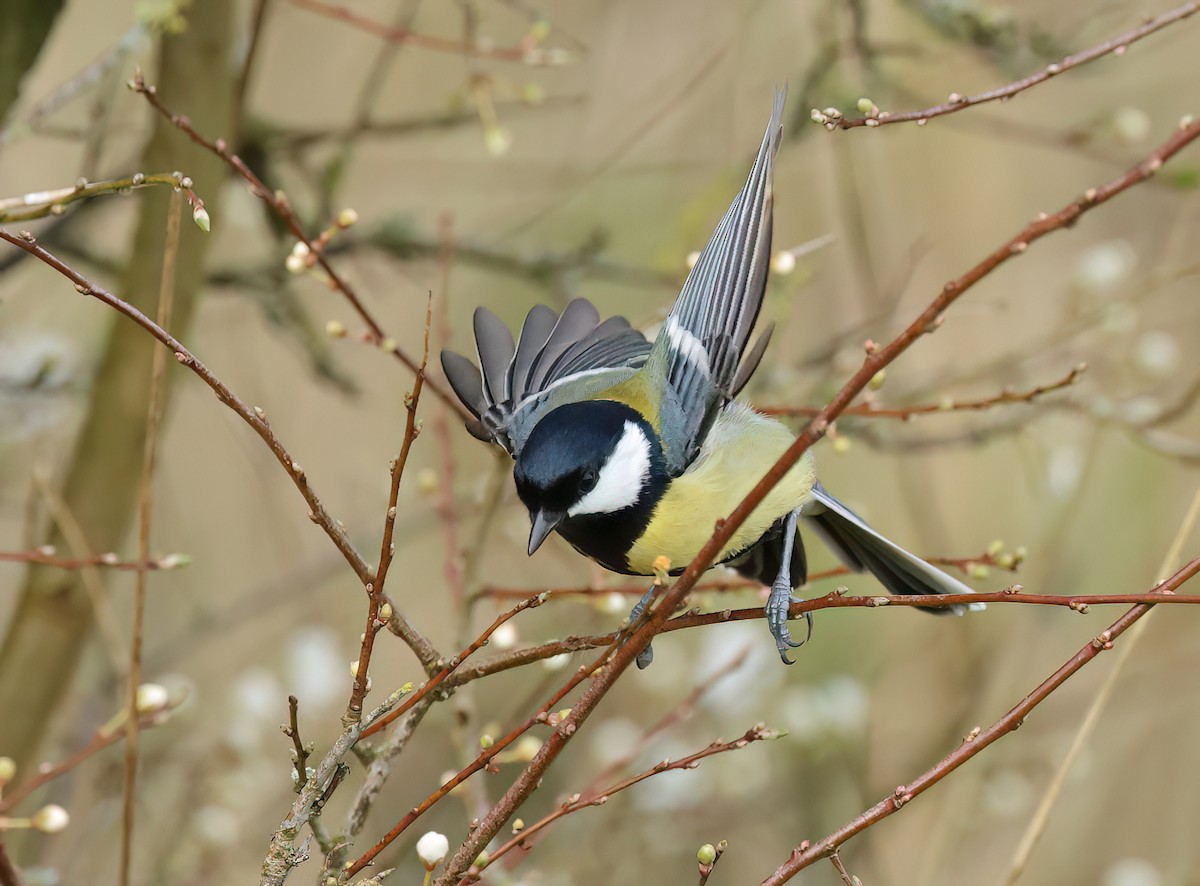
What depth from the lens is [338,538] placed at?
1214mm

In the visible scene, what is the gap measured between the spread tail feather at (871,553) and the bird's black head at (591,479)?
0.42 meters

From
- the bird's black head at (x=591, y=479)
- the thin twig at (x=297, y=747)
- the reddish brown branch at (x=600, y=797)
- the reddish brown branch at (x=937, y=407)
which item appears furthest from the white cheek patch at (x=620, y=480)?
the thin twig at (x=297, y=747)

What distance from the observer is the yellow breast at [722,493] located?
196 cm

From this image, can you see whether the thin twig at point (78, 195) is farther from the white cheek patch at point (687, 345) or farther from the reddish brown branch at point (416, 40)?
the reddish brown branch at point (416, 40)

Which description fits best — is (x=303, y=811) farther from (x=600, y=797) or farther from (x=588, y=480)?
(x=588, y=480)

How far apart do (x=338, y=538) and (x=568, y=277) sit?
1797 mm

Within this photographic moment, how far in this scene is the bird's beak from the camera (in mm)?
1924

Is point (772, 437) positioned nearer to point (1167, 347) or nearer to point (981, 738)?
point (981, 738)

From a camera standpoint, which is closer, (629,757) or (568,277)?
(629,757)

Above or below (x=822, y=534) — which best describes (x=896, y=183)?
above

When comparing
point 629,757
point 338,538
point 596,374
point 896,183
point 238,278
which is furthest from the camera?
point 896,183

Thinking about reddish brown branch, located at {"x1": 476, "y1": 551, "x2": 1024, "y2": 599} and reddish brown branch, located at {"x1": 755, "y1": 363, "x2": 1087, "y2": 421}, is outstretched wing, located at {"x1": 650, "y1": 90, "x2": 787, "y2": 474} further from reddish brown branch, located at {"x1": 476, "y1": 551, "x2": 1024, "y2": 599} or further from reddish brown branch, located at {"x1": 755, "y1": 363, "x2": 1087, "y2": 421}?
Answer: reddish brown branch, located at {"x1": 476, "y1": 551, "x2": 1024, "y2": 599}

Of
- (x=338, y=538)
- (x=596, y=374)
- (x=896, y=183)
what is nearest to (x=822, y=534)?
(x=596, y=374)

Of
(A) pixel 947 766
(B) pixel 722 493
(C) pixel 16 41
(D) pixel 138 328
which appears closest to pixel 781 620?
(B) pixel 722 493
